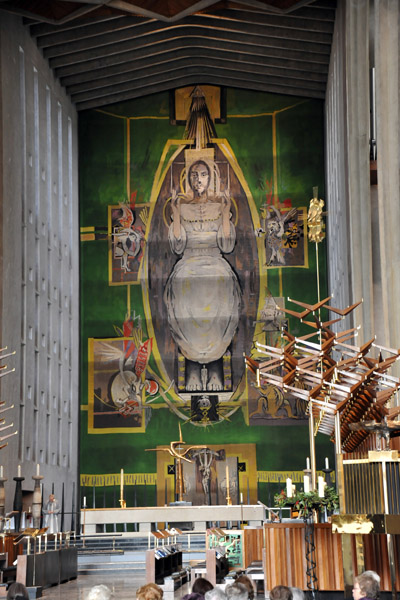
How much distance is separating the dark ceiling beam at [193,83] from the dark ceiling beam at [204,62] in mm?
460

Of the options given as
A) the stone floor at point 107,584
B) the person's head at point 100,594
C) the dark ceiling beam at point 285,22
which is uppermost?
the dark ceiling beam at point 285,22

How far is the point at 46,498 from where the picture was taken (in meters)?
19.9

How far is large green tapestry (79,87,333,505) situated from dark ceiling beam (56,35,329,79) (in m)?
1.87

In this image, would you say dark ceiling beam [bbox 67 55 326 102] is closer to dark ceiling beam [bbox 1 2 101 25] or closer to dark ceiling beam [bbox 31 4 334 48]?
dark ceiling beam [bbox 31 4 334 48]

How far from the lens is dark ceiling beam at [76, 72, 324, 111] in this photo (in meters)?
23.6

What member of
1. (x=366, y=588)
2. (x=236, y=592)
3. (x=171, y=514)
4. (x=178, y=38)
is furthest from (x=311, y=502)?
(x=178, y=38)

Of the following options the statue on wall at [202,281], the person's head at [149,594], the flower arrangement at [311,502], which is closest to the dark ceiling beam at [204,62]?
the statue on wall at [202,281]

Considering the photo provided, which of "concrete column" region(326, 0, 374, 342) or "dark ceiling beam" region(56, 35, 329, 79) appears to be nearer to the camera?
"concrete column" region(326, 0, 374, 342)

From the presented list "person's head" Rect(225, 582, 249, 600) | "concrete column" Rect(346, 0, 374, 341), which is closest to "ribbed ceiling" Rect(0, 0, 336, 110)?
"concrete column" Rect(346, 0, 374, 341)

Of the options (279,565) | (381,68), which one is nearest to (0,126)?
(381,68)

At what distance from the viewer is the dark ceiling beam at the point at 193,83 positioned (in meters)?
23.6

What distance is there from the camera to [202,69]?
2356 cm

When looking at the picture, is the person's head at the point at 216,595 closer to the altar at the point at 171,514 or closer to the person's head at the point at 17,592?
the person's head at the point at 17,592

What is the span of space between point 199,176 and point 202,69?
9.20ft
